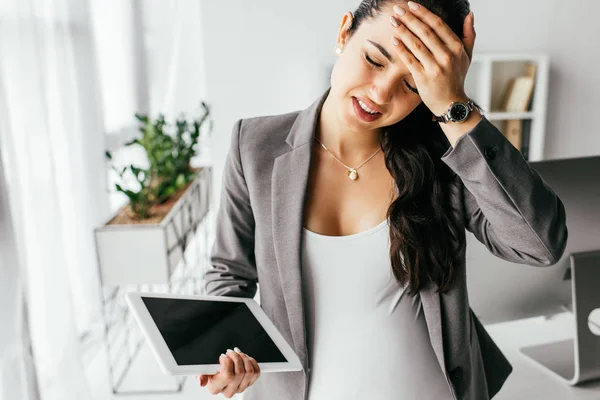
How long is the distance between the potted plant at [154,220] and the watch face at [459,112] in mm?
1452

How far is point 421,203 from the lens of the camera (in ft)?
3.45

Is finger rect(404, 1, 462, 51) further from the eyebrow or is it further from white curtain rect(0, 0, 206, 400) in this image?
white curtain rect(0, 0, 206, 400)

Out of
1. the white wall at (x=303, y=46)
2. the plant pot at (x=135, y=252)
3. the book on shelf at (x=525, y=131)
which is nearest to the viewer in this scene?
the plant pot at (x=135, y=252)

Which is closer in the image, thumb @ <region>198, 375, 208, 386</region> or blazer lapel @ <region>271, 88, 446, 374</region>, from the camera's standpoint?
thumb @ <region>198, 375, 208, 386</region>

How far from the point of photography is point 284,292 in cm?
104

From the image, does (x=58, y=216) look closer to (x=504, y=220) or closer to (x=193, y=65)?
(x=504, y=220)

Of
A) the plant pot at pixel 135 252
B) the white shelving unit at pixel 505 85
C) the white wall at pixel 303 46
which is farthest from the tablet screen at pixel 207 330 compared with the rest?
the white shelving unit at pixel 505 85

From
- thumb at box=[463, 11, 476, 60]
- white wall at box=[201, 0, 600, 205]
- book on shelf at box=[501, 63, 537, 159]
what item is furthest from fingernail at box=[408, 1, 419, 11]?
book on shelf at box=[501, 63, 537, 159]

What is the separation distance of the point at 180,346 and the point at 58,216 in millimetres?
1466

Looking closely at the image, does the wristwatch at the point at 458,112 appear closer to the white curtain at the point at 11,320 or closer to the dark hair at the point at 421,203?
the dark hair at the point at 421,203

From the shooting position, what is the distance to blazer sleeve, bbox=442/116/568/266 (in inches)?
35.1

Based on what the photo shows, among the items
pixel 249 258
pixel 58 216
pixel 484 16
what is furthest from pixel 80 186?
pixel 484 16

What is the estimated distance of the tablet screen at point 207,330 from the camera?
87 cm

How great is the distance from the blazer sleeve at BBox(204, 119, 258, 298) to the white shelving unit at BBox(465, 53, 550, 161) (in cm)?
279
